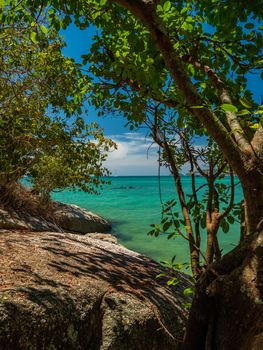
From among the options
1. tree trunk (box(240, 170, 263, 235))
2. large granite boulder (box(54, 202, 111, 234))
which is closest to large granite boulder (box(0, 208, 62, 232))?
tree trunk (box(240, 170, 263, 235))

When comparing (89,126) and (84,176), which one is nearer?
(89,126)

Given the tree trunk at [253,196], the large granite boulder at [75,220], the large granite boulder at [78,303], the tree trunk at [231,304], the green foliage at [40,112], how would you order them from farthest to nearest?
the large granite boulder at [75,220] → the green foliage at [40,112] → the large granite boulder at [78,303] → the tree trunk at [253,196] → the tree trunk at [231,304]

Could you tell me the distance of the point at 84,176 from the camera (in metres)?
12.3

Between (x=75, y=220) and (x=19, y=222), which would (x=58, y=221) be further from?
(x=19, y=222)

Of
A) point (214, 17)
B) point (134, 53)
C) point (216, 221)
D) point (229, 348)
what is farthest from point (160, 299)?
point (214, 17)

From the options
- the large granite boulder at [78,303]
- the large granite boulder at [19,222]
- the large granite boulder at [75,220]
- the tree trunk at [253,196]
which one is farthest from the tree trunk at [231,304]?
the large granite boulder at [75,220]

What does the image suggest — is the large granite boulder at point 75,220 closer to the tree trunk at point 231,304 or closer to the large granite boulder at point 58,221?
the large granite boulder at point 58,221

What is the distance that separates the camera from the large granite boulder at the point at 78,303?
9.61 feet

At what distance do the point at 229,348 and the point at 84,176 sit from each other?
10.8m

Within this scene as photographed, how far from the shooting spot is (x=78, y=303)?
3.40 meters

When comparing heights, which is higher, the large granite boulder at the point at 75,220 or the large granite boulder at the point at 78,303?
the large granite boulder at the point at 78,303

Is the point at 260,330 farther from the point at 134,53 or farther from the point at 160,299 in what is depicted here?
the point at 134,53

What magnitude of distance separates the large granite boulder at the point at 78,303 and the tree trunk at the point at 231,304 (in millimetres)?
1484

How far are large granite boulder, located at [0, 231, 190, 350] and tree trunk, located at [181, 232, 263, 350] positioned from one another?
1484 mm
